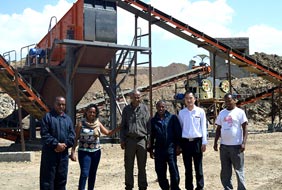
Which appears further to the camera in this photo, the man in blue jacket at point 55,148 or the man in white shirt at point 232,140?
the man in white shirt at point 232,140

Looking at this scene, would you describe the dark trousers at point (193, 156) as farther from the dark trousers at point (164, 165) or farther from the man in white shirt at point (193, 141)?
the dark trousers at point (164, 165)

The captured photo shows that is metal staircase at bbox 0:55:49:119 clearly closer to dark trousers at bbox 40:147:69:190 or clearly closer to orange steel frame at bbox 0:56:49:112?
orange steel frame at bbox 0:56:49:112

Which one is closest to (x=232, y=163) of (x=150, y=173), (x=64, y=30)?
(x=150, y=173)

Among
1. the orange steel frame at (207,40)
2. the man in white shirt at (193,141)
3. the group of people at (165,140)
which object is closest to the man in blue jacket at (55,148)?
the group of people at (165,140)

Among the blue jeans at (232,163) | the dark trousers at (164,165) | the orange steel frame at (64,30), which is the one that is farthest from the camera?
the orange steel frame at (64,30)

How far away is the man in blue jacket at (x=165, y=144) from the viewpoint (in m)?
6.83

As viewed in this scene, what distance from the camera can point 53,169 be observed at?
19.9ft

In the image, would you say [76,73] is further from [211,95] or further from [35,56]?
[211,95]

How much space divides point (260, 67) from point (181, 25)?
18.3 feet

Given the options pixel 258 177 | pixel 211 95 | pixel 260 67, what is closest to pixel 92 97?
pixel 211 95

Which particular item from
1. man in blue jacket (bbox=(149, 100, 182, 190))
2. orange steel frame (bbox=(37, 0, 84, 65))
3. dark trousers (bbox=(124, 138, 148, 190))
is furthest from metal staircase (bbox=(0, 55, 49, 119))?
man in blue jacket (bbox=(149, 100, 182, 190))

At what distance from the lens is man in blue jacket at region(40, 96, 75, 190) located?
604 cm

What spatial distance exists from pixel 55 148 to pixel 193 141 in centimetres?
227

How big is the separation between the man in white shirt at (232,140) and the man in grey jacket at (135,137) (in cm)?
126
